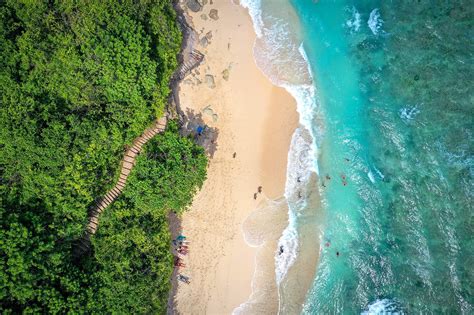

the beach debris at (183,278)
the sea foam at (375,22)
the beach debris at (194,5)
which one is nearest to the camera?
the beach debris at (183,278)

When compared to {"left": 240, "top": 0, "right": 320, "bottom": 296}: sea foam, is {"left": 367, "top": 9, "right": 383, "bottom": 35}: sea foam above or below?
above

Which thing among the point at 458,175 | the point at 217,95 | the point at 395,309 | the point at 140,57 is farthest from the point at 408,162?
the point at 140,57

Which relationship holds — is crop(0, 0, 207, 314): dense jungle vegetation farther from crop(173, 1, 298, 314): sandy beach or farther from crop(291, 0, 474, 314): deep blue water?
crop(291, 0, 474, 314): deep blue water

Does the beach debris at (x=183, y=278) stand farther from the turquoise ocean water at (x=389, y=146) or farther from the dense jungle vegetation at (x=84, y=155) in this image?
the turquoise ocean water at (x=389, y=146)

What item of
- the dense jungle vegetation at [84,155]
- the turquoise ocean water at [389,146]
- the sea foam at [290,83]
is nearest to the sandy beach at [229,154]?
the sea foam at [290,83]

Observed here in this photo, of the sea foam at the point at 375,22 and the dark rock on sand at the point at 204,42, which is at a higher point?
the sea foam at the point at 375,22

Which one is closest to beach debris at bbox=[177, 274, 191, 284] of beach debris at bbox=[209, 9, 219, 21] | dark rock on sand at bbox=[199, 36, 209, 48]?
dark rock on sand at bbox=[199, 36, 209, 48]
